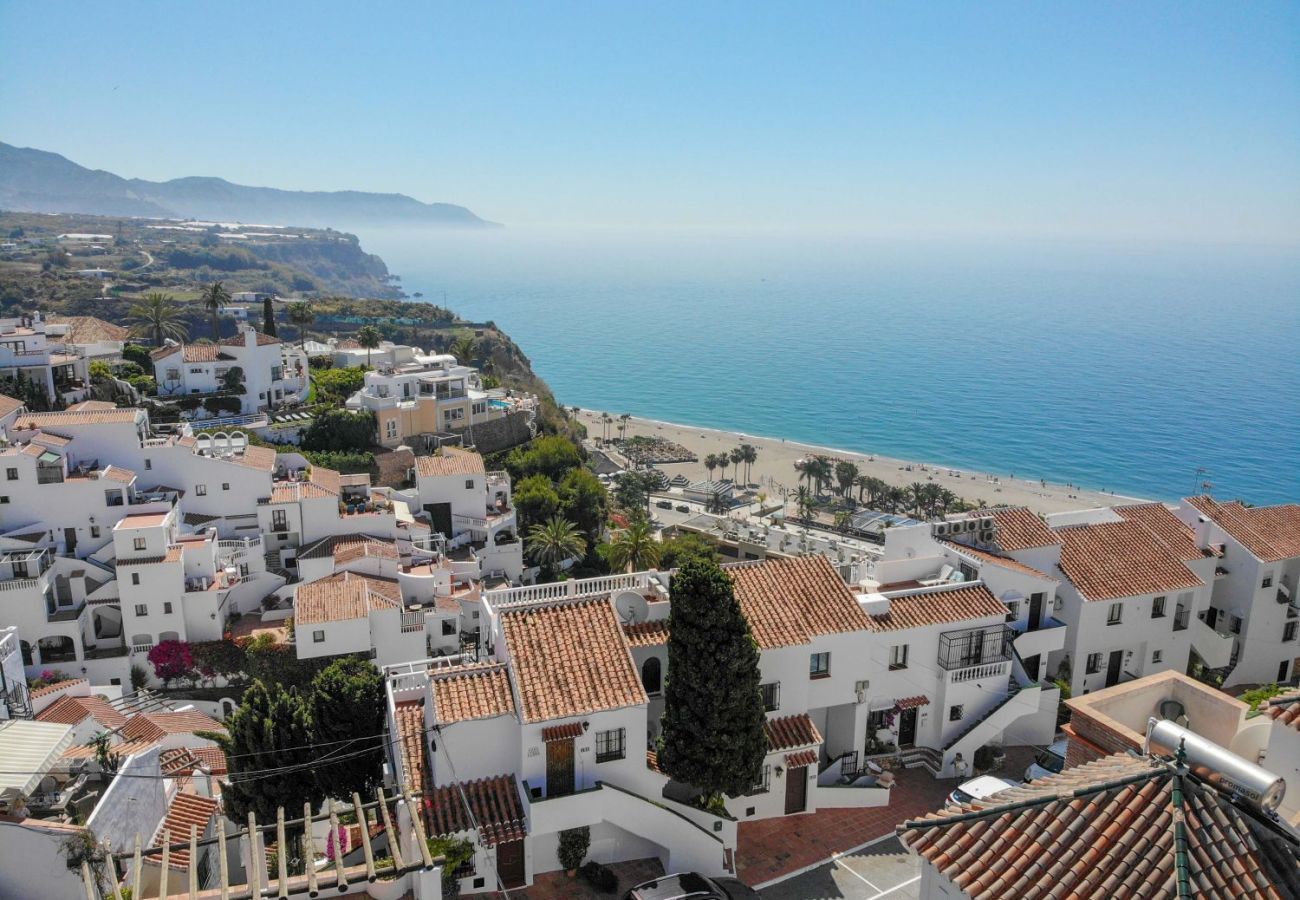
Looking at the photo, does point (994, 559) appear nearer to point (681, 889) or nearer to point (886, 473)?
point (681, 889)

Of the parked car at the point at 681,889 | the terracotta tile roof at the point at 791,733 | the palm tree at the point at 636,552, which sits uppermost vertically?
the terracotta tile roof at the point at 791,733

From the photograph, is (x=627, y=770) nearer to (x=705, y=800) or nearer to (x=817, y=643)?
(x=705, y=800)

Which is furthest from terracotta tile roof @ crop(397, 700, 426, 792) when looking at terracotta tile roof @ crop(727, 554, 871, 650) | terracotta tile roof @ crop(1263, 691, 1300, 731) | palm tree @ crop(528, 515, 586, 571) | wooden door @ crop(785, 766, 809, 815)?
palm tree @ crop(528, 515, 586, 571)

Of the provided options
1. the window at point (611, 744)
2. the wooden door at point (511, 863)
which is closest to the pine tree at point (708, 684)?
the window at point (611, 744)

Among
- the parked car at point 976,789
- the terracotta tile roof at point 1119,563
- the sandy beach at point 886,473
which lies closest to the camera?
the parked car at point 976,789

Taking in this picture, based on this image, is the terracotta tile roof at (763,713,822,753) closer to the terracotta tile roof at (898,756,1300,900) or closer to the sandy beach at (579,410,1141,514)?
the terracotta tile roof at (898,756,1300,900)

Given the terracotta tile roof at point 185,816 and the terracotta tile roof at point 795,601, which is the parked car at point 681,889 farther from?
the terracotta tile roof at point 185,816
